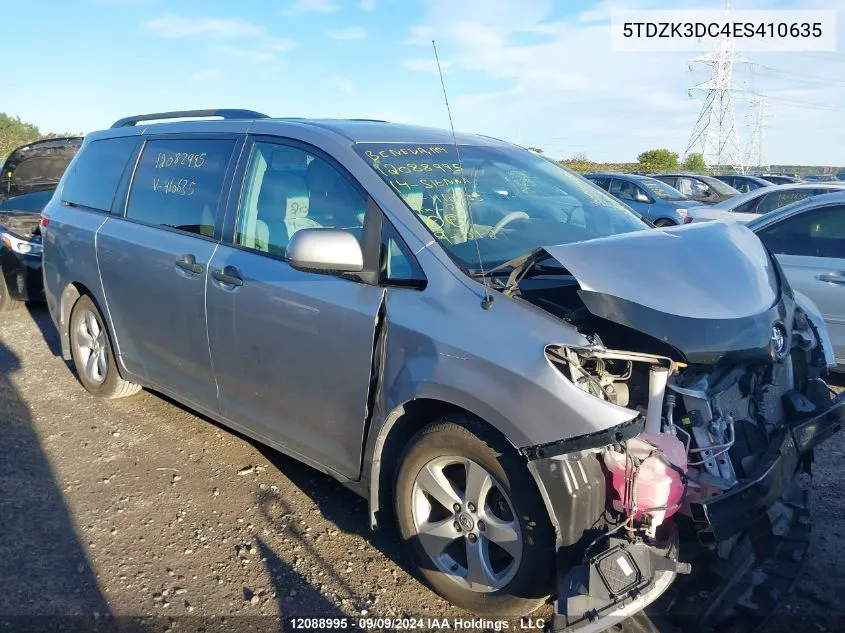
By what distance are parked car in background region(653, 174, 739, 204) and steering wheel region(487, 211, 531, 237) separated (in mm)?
14307

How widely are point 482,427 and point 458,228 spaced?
91 centimetres

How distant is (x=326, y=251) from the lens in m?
2.74

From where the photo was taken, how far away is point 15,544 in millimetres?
3256

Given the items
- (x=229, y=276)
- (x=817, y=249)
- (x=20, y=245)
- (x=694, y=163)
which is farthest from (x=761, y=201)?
(x=694, y=163)

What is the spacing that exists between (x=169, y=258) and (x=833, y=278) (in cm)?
467

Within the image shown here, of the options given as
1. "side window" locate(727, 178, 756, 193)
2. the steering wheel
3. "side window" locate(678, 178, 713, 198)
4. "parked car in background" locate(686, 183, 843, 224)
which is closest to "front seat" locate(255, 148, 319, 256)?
the steering wheel

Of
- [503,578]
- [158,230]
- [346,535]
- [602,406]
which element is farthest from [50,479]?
[602,406]

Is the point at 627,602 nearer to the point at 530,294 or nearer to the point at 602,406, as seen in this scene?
the point at 602,406

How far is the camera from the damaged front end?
2236mm

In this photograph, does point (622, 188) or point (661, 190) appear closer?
point (622, 188)

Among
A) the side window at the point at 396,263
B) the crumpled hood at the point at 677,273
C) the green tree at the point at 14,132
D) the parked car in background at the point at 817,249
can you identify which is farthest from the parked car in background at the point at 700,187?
the green tree at the point at 14,132

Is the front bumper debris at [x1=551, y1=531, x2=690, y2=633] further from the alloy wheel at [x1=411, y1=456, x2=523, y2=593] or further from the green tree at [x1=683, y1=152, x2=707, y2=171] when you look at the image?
the green tree at [x1=683, y1=152, x2=707, y2=171]

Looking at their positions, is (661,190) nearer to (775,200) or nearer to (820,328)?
(775,200)

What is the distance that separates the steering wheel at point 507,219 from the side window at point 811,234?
2905 millimetres
